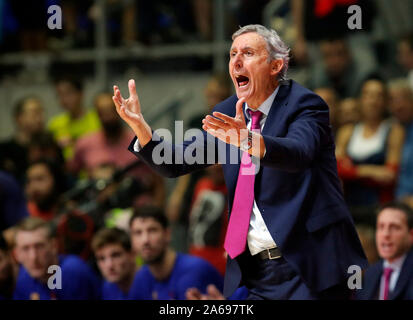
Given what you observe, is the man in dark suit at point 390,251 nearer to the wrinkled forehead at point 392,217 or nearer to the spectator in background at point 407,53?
the wrinkled forehead at point 392,217

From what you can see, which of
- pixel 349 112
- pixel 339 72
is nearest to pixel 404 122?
pixel 349 112

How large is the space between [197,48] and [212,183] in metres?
1.93

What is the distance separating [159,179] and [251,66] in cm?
329

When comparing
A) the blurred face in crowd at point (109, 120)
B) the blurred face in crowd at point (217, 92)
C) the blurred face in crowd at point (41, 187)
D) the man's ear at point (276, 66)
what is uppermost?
the blurred face in crowd at point (217, 92)

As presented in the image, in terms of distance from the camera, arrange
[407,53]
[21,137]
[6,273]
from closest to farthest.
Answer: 1. [6,273]
2. [407,53]
3. [21,137]

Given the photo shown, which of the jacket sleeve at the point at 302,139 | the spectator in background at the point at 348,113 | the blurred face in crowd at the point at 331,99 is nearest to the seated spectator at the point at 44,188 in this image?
the blurred face in crowd at the point at 331,99

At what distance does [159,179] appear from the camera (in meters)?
6.48

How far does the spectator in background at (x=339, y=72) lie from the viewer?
22.3 feet

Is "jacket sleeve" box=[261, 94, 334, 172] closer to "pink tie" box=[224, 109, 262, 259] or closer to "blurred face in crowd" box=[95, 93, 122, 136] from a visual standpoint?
"pink tie" box=[224, 109, 262, 259]

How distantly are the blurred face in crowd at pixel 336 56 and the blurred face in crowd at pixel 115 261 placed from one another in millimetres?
2448

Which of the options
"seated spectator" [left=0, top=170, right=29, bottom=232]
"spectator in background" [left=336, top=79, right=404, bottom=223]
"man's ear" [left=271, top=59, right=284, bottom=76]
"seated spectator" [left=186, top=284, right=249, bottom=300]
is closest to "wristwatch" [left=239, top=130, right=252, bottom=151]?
"man's ear" [left=271, top=59, right=284, bottom=76]

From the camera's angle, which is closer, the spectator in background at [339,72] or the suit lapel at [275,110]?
the suit lapel at [275,110]

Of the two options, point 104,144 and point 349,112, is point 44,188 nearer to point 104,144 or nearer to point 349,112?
point 104,144
